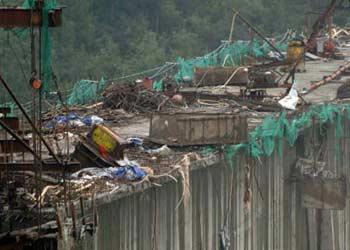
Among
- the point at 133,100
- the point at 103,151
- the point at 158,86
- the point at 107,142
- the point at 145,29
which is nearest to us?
the point at 103,151

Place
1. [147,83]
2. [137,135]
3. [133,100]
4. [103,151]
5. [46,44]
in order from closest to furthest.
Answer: [46,44] < [103,151] < [137,135] < [133,100] < [147,83]

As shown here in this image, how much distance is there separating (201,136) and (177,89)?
811cm

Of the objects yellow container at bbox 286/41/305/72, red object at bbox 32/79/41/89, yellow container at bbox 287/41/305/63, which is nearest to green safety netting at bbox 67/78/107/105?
yellow container at bbox 286/41/305/72

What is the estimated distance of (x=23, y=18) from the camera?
13.5 m

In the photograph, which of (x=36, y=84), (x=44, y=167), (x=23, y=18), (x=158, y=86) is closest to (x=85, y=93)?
(x=158, y=86)

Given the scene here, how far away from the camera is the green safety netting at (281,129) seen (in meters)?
20.2

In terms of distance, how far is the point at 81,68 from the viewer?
5269cm

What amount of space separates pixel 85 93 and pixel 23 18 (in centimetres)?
1209

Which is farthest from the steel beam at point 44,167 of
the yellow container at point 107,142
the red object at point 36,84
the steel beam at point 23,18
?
the yellow container at point 107,142

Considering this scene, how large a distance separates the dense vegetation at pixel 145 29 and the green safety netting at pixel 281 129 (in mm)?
23633

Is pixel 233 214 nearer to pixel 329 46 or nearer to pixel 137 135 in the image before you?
pixel 137 135

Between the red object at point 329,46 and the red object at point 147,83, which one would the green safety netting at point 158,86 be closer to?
the red object at point 147,83

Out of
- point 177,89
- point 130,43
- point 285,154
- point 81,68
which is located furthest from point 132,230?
point 130,43

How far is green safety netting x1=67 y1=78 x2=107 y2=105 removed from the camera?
2525cm
